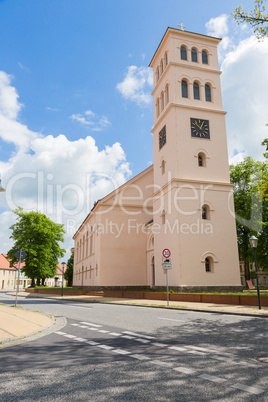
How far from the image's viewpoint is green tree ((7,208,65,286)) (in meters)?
49.7

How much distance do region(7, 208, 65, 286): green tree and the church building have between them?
1648 cm

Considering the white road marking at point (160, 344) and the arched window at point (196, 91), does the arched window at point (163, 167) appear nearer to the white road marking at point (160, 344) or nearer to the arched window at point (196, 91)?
the arched window at point (196, 91)

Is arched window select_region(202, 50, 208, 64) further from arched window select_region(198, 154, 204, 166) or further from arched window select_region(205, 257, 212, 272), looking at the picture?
arched window select_region(205, 257, 212, 272)

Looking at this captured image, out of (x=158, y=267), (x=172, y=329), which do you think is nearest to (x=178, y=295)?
(x=158, y=267)

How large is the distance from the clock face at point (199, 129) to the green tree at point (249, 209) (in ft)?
33.7

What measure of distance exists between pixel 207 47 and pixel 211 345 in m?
31.4

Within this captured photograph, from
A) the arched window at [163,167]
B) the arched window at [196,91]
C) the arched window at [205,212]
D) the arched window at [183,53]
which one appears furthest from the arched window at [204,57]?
the arched window at [205,212]

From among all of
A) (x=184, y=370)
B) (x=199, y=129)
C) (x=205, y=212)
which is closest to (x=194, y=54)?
(x=199, y=129)

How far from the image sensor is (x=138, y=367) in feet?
16.6

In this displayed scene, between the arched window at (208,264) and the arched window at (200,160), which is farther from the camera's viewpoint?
the arched window at (200,160)

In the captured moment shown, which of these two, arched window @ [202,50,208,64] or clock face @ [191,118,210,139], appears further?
arched window @ [202,50,208,64]

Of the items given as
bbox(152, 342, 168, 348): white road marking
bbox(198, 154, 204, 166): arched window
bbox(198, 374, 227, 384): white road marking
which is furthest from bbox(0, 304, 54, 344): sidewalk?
bbox(198, 154, 204, 166): arched window

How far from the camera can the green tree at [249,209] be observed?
35438 millimetres

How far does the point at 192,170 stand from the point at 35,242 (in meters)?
33.8
